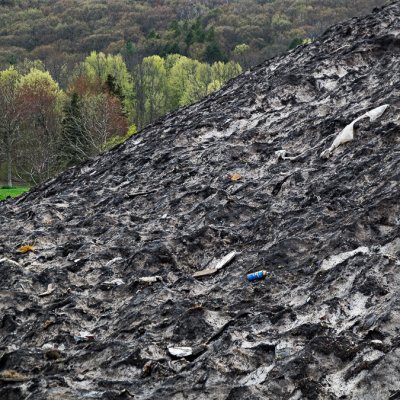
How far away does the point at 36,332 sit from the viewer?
487 cm

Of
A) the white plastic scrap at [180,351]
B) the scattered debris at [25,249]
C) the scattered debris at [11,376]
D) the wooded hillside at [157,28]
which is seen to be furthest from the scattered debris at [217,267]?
the wooded hillside at [157,28]

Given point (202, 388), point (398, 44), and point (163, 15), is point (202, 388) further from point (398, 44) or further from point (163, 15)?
point (163, 15)

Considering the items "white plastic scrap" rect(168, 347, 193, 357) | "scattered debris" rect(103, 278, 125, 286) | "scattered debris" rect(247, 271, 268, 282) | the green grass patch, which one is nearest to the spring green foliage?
the green grass patch

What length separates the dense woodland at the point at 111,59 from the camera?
34.2m

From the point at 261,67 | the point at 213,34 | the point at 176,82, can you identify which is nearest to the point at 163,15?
the point at 213,34

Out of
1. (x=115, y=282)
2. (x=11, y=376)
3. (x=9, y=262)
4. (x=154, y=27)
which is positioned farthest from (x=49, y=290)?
(x=154, y=27)

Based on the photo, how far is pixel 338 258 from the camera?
4551 mm

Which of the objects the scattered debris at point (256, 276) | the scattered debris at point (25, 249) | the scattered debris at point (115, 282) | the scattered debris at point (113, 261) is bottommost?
the scattered debris at point (25, 249)

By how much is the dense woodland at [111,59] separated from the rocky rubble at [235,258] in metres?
22.6

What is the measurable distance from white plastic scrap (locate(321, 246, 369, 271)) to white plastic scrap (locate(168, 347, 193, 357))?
107 centimetres

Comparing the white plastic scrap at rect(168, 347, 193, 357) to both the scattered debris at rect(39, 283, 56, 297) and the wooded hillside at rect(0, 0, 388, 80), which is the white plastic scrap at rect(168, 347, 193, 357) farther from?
the wooded hillside at rect(0, 0, 388, 80)

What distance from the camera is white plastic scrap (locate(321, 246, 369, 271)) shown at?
4.46 metres

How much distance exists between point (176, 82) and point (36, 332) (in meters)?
56.7

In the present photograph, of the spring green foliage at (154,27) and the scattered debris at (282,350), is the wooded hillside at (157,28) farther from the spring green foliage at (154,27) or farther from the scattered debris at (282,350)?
the scattered debris at (282,350)
